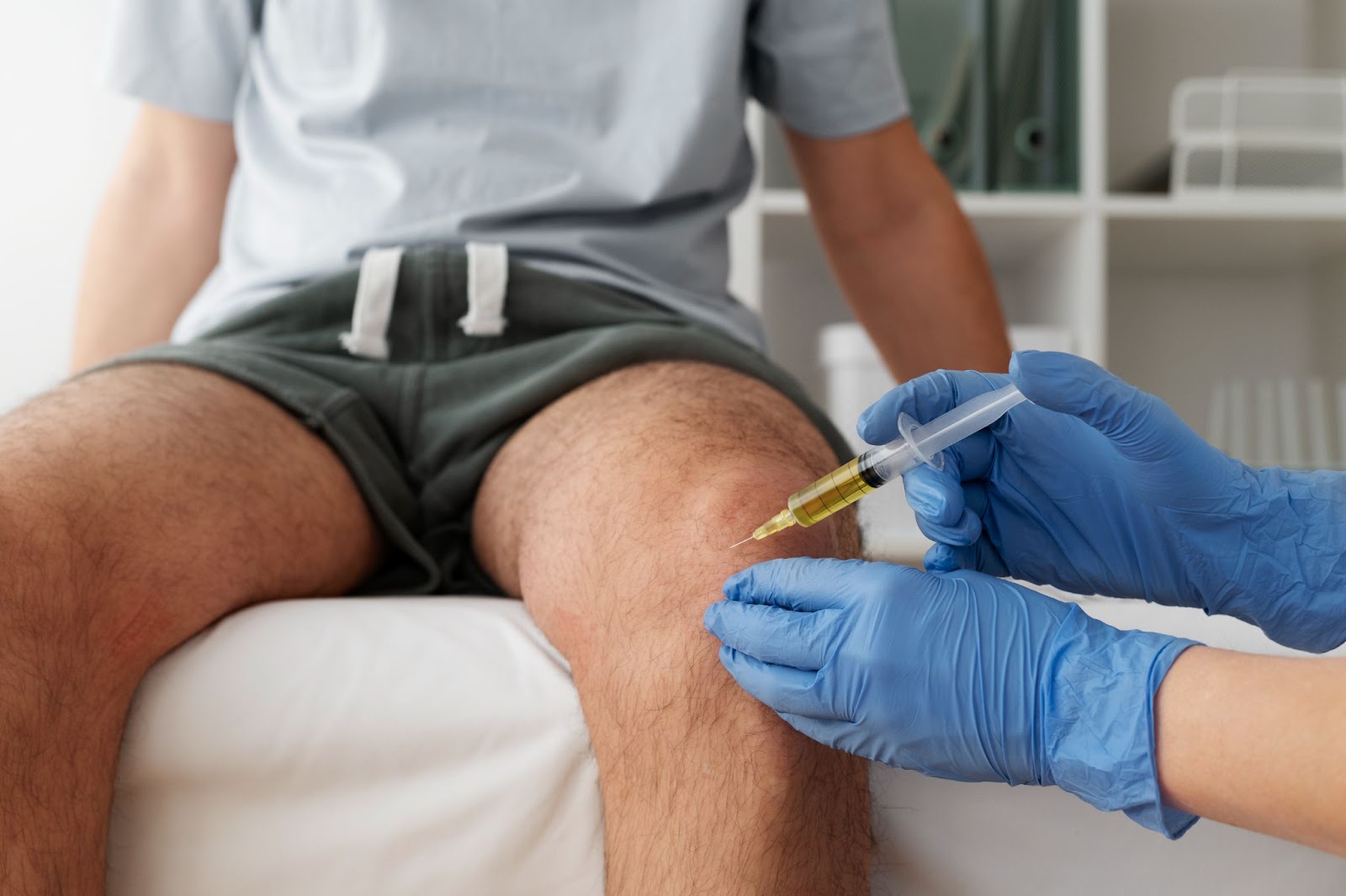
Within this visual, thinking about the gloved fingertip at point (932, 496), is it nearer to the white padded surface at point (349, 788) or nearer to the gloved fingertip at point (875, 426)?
the gloved fingertip at point (875, 426)

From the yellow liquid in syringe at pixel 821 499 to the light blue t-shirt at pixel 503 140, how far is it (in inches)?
15.7

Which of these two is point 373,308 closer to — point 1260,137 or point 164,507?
point 164,507

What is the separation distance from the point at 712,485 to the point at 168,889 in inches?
15.4

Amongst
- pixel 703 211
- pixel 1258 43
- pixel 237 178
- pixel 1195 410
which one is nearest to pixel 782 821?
pixel 703 211

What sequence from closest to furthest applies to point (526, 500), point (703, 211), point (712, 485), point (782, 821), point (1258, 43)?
point (782, 821) → point (712, 485) → point (526, 500) → point (703, 211) → point (1258, 43)

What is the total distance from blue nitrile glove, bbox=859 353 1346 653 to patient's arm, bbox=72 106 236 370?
851mm

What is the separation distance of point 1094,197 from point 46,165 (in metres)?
1.83

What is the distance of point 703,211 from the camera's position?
1.02 meters

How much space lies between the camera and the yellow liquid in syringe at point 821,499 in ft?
1.91

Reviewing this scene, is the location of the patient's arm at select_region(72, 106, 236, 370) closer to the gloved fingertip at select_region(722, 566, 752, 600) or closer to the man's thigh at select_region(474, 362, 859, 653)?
the man's thigh at select_region(474, 362, 859, 653)

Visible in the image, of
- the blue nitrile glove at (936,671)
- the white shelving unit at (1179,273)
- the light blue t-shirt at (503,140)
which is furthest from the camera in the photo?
the white shelving unit at (1179,273)

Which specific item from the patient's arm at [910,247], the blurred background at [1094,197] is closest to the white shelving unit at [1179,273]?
the blurred background at [1094,197]

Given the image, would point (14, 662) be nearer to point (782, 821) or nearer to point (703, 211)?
point (782, 821)

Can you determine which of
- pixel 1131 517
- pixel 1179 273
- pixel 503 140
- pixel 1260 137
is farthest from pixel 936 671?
pixel 1179 273
